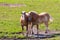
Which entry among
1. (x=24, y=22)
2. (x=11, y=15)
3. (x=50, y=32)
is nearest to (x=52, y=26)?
(x=50, y=32)

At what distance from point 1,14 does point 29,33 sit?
26.2 ft

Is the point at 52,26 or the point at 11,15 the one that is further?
the point at 11,15

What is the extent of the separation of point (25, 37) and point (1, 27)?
3.12 m

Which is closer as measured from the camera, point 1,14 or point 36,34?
point 36,34

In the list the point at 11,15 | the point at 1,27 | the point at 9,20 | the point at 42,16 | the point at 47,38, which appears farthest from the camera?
the point at 11,15

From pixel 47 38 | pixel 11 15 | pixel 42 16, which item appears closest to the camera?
pixel 47 38

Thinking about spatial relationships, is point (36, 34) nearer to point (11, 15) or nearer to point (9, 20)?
point (9, 20)

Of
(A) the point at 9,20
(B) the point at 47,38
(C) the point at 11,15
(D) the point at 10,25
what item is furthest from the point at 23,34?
(C) the point at 11,15

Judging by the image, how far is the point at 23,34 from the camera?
16125 millimetres

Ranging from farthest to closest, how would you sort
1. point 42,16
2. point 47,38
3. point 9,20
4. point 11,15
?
1. point 11,15
2. point 9,20
3. point 42,16
4. point 47,38

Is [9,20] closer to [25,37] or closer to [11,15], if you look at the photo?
[11,15]

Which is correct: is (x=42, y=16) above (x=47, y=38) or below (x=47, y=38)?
above

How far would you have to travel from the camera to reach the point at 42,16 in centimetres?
1656

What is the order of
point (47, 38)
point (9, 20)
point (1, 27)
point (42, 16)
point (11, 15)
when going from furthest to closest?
point (11, 15), point (9, 20), point (1, 27), point (42, 16), point (47, 38)
